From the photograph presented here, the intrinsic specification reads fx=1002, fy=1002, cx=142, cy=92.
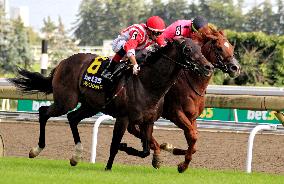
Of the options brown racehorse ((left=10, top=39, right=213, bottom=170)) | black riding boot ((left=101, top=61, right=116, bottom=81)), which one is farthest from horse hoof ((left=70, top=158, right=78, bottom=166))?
black riding boot ((left=101, top=61, right=116, bottom=81))

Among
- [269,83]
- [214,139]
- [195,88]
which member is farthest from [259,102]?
[269,83]

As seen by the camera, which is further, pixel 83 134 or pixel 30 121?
pixel 30 121

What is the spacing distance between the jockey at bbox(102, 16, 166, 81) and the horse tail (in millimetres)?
1402

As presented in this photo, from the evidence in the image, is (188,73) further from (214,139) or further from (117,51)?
(214,139)

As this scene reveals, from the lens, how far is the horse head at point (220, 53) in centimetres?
1064

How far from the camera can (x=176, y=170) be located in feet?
35.7

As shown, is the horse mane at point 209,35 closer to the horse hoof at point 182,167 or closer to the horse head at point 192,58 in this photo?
the horse head at point 192,58

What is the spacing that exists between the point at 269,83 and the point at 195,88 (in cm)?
2480

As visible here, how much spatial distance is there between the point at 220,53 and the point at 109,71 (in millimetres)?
1238

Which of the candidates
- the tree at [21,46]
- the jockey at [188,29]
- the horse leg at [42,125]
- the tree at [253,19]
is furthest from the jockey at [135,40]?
the tree at [253,19]

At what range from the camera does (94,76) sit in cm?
1064

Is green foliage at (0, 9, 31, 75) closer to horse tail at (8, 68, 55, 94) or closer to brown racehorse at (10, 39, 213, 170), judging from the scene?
horse tail at (8, 68, 55, 94)

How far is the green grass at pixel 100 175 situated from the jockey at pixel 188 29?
1.47m

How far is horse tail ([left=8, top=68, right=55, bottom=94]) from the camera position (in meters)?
11.7
